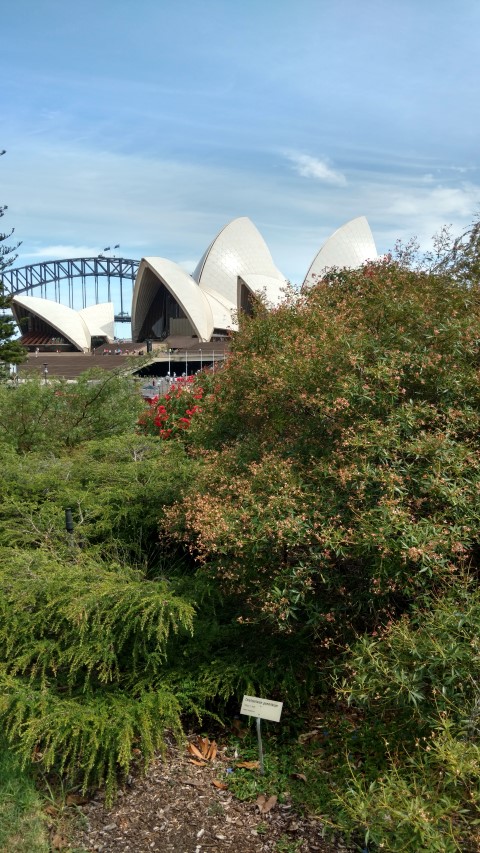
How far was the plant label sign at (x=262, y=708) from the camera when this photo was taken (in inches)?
148

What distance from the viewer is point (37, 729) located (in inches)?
151

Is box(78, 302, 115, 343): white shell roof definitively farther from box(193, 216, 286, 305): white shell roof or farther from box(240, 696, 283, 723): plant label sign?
box(240, 696, 283, 723): plant label sign

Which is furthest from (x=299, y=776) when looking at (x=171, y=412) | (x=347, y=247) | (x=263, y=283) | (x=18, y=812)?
(x=347, y=247)

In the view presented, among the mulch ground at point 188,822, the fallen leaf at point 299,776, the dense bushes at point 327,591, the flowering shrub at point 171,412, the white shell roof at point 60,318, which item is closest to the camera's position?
the dense bushes at point 327,591

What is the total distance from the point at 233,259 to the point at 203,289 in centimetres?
329

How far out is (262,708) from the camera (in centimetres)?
381

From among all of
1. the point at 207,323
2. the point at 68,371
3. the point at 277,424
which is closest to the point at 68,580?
the point at 277,424

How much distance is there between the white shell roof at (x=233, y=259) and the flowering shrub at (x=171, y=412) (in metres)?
42.2

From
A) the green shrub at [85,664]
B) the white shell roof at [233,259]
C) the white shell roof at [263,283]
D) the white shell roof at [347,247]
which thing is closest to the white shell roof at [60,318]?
the white shell roof at [233,259]

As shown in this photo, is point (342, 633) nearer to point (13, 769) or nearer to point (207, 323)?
point (13, 769)

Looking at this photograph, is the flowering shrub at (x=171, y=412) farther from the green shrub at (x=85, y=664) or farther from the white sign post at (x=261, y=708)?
the white sign post at (x=261, y=708)

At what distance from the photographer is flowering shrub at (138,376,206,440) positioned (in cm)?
886

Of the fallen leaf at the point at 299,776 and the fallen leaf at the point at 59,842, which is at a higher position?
the fallen leaf at the point at 299,776

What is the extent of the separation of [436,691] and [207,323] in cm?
4780
